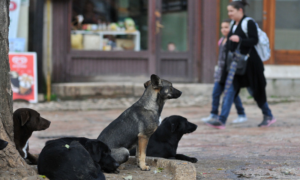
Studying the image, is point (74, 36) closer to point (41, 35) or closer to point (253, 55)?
point (41, 35)

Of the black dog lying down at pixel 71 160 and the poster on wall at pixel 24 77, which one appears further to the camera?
the poster on wall at pixel 24 77

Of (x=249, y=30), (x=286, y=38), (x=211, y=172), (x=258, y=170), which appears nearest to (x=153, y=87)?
(x=211, y=172)

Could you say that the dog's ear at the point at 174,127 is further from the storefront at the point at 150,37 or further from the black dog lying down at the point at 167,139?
the storefront at the point at 150,37

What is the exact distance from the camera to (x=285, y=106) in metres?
9.81

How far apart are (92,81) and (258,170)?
23.6 ft

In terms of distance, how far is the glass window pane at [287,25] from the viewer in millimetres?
11109

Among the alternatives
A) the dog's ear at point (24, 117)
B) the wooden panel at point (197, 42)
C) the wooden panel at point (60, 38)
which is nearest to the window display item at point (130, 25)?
the wooden panel at point (60, 38)

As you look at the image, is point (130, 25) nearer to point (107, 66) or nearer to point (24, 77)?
point (107, 66)

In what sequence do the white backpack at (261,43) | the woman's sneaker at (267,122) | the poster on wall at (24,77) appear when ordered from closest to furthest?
the white backpack at (261,43) < the woman's sneaker at (267,122) < the poster on wall at (24,77)

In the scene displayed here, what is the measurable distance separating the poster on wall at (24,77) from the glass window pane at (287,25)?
6.24m

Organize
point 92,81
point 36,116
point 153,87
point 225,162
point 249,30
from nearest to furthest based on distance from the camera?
point 153,87
point 36,116
point 225,162
point 249,30
point 92,81

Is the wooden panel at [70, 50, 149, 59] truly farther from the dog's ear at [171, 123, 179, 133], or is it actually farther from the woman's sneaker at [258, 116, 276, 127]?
the dog's ear at [171, 123, 179, 133]

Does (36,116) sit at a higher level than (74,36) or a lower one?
lower

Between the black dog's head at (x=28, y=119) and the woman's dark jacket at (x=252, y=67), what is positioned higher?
the woman's dark jacket at (x=252, y=67)
